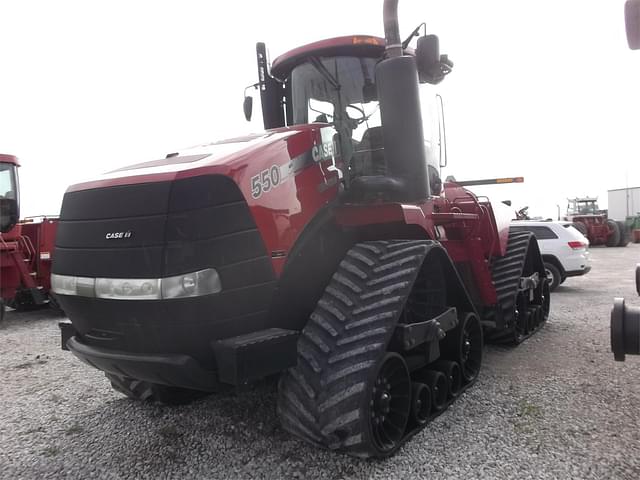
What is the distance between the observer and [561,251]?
1093 cm

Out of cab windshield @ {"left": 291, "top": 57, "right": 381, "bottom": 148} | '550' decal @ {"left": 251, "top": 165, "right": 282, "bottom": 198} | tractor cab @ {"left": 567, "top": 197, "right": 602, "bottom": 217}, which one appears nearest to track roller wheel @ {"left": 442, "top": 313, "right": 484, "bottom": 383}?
cab windshield @ {"left": 291, "top": 57, "right": 381, "bottom": 148}

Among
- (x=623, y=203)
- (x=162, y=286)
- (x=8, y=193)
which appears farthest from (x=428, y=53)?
(x=623, y=203)

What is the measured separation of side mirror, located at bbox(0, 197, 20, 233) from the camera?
9661 millimetres

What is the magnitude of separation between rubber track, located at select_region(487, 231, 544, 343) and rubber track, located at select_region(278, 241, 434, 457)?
101 inches

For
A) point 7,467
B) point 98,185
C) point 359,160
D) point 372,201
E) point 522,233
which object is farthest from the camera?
point 522,233

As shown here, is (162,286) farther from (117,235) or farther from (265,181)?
(265,181)

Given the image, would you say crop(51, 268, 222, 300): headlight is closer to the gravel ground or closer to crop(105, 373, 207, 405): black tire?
the gravel ground

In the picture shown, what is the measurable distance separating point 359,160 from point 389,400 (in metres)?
1.81

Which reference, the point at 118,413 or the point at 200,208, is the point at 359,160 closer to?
the point at 200,208

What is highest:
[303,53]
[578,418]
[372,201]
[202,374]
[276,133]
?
[303,53]

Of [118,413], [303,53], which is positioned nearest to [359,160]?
[303,53]

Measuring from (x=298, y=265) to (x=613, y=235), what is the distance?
25208 mm

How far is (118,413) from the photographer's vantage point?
4195mm

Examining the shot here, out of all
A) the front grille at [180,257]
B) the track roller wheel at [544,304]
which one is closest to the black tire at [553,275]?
the track roller wheel at [544,304]
